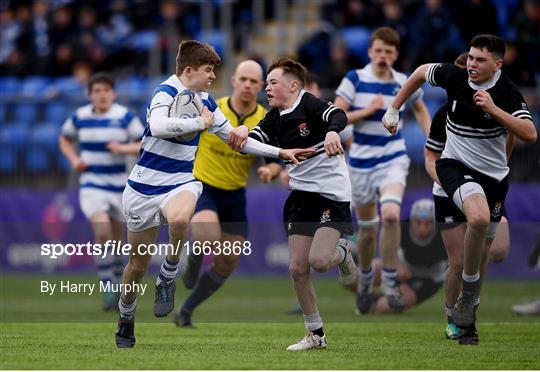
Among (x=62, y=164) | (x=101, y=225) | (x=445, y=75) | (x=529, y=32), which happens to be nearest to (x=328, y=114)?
Answer: (x=445, y=75)

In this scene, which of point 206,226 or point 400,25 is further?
point 400,25

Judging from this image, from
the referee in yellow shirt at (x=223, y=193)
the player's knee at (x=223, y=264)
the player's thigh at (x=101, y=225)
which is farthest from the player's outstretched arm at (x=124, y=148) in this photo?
the player's knee at (x=223, y=264)

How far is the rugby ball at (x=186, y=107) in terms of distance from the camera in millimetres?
9766

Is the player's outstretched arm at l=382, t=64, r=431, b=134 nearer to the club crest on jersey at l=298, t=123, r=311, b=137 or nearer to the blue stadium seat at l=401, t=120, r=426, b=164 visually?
the club crest on jersey at l=298, t=123, r=311, b=137

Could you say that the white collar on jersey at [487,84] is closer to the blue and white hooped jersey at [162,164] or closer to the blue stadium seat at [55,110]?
the blue and white hooped jersey at [162,164]

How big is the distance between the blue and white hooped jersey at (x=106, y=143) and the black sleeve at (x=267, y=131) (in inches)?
189

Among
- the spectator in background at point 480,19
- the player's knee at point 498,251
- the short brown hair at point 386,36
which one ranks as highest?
the spectator in background at point 480,19

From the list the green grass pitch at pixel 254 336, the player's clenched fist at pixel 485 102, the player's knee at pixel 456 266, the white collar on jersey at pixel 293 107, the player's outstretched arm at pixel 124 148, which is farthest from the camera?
the player's outstretched arm at pixel 124 148

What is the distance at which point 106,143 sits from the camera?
14773 mm

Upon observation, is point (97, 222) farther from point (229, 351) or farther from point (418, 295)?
point (229, 351)

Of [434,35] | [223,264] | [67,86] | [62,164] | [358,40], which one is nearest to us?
[223,264]

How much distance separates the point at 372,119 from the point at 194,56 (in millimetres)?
4122

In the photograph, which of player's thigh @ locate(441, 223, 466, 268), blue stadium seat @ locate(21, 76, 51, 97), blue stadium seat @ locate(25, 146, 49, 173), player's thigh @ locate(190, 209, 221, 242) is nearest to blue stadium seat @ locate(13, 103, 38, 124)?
blue stadium seat @ locate(25, 146, 49, 173)

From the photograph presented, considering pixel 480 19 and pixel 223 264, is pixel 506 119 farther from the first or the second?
pixel 480 19
